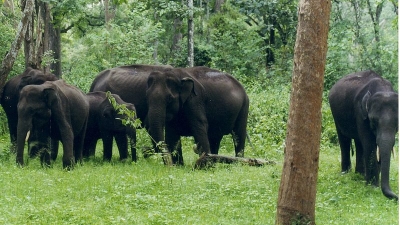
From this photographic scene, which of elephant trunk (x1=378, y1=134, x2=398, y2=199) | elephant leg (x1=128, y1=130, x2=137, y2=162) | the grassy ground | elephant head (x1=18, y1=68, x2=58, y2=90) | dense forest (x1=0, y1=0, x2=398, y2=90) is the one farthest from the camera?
dense forest (x1=0, y1=0, x2=398, y2=90)

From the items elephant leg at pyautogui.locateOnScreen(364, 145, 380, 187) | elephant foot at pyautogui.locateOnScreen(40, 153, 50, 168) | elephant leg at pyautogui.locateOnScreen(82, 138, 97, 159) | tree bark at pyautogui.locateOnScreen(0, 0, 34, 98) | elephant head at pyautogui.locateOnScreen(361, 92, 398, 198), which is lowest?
elephant leg at pyautogui.locateOnScreen(82, 138, 97, 159)

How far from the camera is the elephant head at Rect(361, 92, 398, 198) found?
10.9m

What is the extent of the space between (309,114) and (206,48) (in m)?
19.7

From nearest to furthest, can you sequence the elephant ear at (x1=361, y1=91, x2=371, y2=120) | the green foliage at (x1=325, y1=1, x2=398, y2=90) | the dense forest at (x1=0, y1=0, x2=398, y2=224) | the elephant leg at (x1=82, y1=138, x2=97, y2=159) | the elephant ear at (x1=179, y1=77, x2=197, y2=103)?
1. the dense forest at (x1=0, y1=0, x2=398, y2=224)
2. the elephant ear at (x1=361, y1=91, x2=371, y2=120)
3. the elephant ear at (x1=179, y1=77, x2=197, y2=103)
4. the elephant leg at (x1=82, y1=138, x2=97, y2=159)
5. the green foliage at (x1=325, y1=1, x2=398, y2=90)

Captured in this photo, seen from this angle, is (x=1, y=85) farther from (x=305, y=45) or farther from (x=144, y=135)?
(x=305, y=45)

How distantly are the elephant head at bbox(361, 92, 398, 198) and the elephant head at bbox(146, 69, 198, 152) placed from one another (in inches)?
164

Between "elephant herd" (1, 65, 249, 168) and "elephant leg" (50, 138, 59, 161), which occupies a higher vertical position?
"elephant herd" (1, 65, 249, 168)

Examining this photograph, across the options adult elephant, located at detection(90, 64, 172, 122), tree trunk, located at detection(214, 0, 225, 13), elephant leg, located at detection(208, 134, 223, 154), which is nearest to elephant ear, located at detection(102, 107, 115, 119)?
adult elephant, located at detection(90, 64, 172, 122)

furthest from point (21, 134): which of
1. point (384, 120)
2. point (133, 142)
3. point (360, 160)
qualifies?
point (384, 120)

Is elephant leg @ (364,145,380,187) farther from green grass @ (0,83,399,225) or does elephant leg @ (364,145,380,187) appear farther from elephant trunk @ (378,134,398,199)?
elephant trunk @ (378,134,398,199)

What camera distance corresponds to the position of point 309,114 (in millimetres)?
7902

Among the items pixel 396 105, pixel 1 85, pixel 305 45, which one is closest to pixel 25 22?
pixel 1 85

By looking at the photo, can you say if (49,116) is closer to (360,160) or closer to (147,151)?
(147,151)

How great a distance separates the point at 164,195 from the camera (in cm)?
1045
